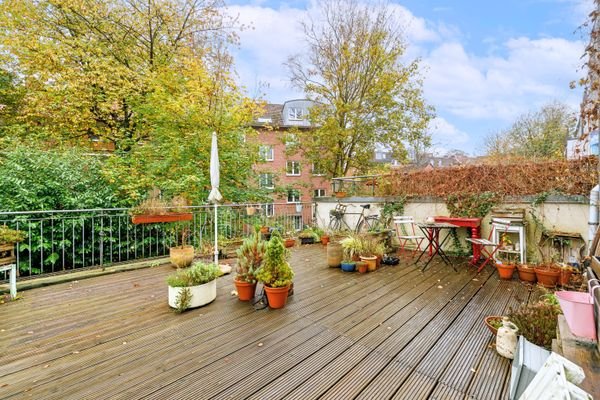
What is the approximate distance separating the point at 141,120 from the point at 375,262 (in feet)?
26.4

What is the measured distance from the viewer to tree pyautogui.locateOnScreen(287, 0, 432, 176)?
33.0 ft

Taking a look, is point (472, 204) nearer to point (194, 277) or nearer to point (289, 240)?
point (289, 240)

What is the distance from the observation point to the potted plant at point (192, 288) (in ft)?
9.32

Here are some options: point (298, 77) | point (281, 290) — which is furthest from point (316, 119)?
point (281, 290)

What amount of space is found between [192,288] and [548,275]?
15.3ft

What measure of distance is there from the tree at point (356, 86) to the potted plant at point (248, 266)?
25.9 feet

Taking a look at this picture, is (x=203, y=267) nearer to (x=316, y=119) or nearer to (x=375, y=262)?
(x=375, y=262)

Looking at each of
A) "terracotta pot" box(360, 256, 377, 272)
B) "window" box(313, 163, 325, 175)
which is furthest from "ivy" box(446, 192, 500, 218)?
Result: "window" box(313, 163, 325, 175)

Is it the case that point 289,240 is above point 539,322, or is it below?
below

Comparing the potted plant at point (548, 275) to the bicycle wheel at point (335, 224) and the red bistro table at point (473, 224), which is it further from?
the bicycle wheel at point (335, 224)

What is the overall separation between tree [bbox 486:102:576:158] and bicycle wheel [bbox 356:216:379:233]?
6465 millimetres

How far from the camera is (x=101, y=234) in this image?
4.21 meters

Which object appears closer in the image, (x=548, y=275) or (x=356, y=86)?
(x=548, y=275)

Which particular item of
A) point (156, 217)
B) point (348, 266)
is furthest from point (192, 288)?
point (348, 266)
